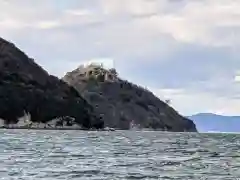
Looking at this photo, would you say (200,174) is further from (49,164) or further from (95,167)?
(49,164)

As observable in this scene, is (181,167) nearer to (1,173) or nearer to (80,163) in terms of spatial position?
(80,163)

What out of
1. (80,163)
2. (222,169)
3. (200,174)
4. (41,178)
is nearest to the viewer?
(41,178)

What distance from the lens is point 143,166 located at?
64.6 metres

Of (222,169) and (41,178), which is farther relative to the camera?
(222,169)

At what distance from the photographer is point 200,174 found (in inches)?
2211

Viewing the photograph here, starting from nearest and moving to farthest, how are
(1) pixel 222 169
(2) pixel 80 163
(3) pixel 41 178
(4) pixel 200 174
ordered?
(3) pixel 41 178, (4) pixel 200 174, (1) pixel 222 169, (2) pixel 80 163

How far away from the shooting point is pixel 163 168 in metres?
61.6

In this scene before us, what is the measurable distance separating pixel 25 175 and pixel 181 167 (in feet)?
54.8

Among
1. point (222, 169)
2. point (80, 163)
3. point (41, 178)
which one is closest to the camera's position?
point (41, 178)

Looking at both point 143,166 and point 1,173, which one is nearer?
point 1,173

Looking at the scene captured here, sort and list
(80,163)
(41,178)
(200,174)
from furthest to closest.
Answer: (80,163)
(200,174)
(41,178)

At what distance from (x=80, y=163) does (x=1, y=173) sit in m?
14.7

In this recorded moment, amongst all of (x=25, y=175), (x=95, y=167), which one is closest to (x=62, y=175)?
(x=25, y=175)

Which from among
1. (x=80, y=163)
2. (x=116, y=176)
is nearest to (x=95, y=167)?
(x=80, y=163)
